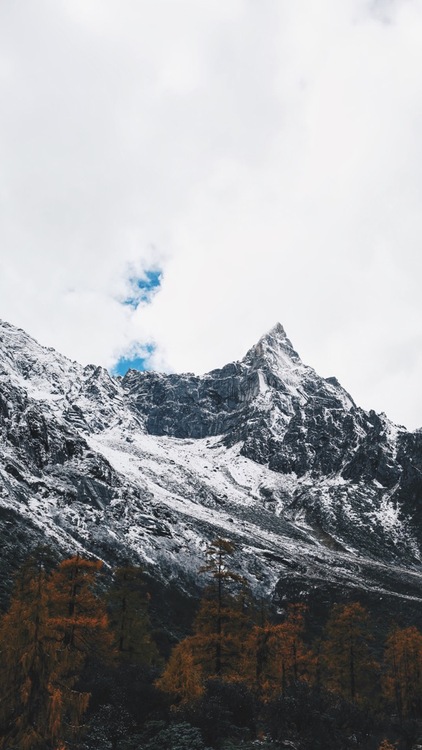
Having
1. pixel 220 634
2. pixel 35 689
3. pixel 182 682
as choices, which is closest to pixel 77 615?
pixel 220 634

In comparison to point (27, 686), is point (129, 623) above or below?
above

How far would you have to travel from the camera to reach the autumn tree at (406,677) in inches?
1581

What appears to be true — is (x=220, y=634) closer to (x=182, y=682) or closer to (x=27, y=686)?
(x=182, y=682)

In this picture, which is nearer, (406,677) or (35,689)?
(35,689)

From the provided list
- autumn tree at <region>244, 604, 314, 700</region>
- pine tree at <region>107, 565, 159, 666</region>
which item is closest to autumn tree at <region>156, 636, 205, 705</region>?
autumn tree at <region>244, 604, 314, 700</region>

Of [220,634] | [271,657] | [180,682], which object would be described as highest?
[220,634]

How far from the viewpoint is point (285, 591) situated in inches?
4380

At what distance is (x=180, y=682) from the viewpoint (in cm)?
2303

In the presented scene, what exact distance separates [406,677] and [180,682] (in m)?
27.2

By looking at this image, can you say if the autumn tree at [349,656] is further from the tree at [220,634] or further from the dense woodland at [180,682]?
the tree at [220,634]

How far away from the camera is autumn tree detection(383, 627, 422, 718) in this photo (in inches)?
1581

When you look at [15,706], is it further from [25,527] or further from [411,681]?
[25,527]

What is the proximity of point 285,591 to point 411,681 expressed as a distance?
74.1m

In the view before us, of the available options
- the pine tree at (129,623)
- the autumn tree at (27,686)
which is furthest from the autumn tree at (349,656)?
the autumn tree at (27,686)
